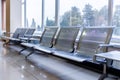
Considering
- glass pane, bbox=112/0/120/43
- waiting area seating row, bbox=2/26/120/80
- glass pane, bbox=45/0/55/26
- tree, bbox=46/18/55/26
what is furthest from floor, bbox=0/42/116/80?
glass pane, bbox=45/0/55/26

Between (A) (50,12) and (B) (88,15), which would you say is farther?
(A) (50,12)

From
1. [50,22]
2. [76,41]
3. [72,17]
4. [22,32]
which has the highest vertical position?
[72,17]

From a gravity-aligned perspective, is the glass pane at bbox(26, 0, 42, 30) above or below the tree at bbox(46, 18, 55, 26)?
above

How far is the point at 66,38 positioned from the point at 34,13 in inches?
177

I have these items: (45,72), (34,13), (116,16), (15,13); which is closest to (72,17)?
(116,16)

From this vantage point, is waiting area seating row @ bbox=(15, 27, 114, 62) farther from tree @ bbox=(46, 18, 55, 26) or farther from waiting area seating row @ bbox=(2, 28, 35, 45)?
tree @ bbox=(46, 18, 55, 26)

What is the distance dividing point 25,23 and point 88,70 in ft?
20.4

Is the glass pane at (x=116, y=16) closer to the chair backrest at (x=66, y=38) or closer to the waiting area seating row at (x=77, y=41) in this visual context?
the waiting area seating row at (x=77, y=41)

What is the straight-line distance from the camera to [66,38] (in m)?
4.50

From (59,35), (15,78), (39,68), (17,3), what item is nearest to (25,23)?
(17,3)

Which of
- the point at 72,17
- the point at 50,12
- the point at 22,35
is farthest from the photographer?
the point at 22,35

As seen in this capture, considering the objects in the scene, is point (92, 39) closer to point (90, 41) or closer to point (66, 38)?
point (90, 41)

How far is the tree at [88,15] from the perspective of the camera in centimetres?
482

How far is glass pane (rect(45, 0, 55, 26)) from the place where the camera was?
6820 millimetres
